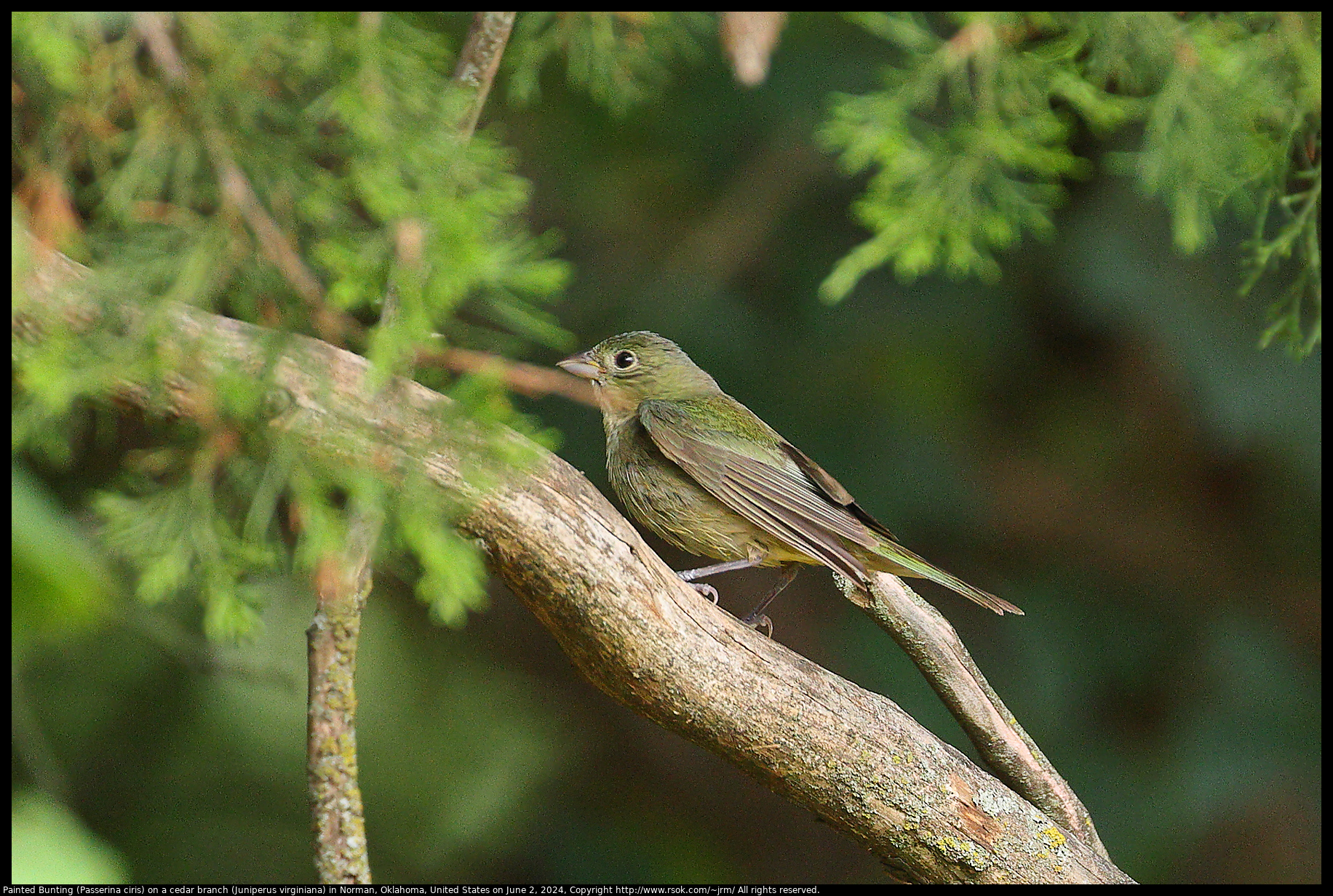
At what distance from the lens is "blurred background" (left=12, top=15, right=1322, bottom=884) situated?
4.40 m

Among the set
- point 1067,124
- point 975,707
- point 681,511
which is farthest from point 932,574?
point 1067,124

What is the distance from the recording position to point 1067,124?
294 centimetres

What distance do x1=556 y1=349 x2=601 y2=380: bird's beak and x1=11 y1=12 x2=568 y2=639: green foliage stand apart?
0.83 metres

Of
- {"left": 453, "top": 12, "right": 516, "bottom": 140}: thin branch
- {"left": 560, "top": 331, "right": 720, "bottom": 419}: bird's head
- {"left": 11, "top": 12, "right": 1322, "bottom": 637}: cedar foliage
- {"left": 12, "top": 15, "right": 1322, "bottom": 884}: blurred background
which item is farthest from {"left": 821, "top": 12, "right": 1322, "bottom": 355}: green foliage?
{"left": 12, "top": 15, "right": 1322, "bottom": 884}: blurred background

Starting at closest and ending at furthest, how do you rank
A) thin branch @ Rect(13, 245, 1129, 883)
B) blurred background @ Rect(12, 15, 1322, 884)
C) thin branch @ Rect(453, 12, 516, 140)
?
thin branch @ Rect(13, 245, 1129, 883) < thin branch @ Rect(453, 12, 516, 140) < blurred background @ Rect(12, 15, 1322, 884)

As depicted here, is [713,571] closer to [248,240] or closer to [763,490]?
[763,490]

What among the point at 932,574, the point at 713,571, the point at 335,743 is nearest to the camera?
the point at 335,743

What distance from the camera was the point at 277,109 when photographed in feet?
7.35

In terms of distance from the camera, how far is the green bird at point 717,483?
107 inches

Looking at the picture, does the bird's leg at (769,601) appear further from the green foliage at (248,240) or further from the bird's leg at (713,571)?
the green foliage at (248,240)

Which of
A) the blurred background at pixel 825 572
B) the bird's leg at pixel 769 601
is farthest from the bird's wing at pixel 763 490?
the blurred background at pixel 825 572

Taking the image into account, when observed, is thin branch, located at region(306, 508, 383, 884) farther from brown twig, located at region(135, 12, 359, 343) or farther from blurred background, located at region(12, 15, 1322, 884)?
blurred background, located at region(12, 15, 1322, 884)

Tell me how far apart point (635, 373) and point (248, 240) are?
1.32 m

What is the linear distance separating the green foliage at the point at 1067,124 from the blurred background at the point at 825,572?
147 cm
